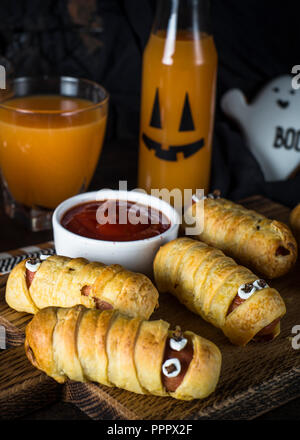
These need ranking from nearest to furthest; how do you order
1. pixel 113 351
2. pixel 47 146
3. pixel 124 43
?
pixel 113 351 → pixel 47 146 → pixel 124 43

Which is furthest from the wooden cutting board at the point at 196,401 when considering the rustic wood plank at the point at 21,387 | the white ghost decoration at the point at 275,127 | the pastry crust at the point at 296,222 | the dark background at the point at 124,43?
the dark background at the point at 124,43

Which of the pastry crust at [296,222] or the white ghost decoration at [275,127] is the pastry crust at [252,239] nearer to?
the pastry crust at [296,222]

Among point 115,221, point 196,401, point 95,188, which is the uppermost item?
point 115,221

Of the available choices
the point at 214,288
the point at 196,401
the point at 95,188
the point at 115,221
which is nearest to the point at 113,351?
the point at 196,401

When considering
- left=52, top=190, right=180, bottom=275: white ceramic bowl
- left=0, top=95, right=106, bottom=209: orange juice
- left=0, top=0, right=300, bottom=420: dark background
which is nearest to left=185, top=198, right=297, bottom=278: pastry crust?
left=52, top=190, right=180, bottom=275: white ceramic bowl

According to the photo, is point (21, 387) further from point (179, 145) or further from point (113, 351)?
point (179, 145)

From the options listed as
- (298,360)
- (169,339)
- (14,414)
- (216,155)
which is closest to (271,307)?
(298,360)

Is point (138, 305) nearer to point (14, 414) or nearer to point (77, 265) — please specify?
point (77, 265)

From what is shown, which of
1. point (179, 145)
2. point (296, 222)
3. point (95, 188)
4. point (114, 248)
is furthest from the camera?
point (95, 188)
